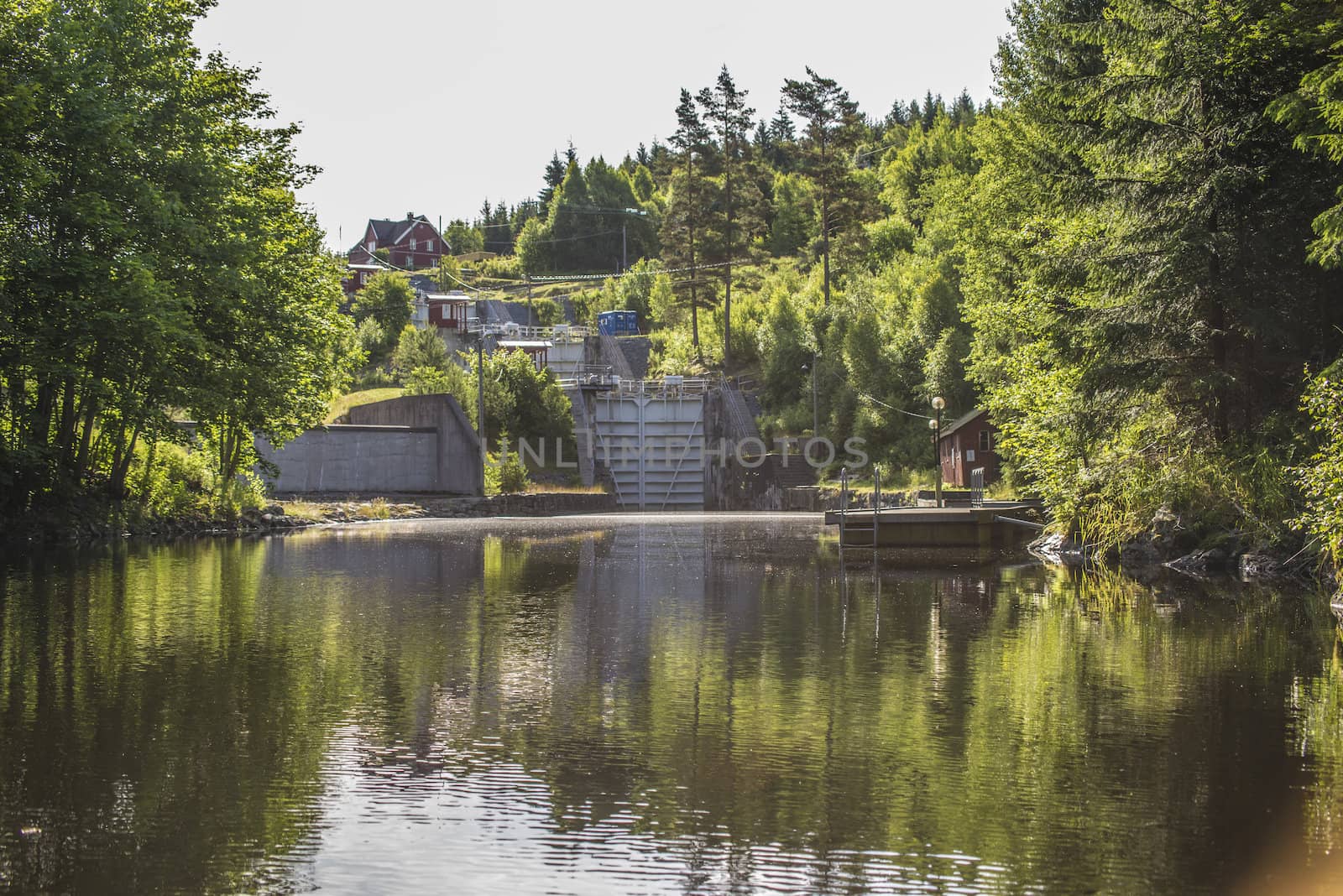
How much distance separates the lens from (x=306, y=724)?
337 inches

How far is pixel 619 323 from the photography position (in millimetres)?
82750

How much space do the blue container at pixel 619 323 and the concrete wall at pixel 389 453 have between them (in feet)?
111

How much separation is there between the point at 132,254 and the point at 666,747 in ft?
71.6

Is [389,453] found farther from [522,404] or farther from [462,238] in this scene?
[462,238]

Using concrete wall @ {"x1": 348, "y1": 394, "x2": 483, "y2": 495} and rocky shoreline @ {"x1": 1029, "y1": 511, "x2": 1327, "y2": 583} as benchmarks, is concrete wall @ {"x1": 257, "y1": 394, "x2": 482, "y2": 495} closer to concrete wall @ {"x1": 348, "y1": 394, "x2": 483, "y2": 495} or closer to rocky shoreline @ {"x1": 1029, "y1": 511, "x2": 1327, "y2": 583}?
concrete wall @ {"x1": 348, "y1": 394, "x2": 483, "y2": 495}

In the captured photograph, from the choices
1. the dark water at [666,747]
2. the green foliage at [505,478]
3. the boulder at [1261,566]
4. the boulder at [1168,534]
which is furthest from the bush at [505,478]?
the dark water at [666,747]

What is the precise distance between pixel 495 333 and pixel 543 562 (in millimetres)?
58818

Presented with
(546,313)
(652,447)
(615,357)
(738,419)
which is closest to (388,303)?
(615,357)

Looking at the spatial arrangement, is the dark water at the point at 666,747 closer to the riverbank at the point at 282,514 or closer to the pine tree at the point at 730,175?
the riverbank at the point at 282,514

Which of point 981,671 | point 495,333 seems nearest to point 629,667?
point 981,671

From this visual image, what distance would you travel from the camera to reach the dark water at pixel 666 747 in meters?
5.71

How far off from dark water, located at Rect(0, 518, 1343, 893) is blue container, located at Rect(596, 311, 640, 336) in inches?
2640

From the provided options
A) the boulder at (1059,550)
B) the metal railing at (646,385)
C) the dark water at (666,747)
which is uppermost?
the metal railing at (646,385)

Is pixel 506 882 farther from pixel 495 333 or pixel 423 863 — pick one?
pixel 495 333
